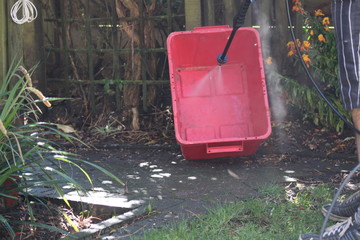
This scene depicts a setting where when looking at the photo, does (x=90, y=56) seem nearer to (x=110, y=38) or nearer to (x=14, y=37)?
(x=110, y=38)

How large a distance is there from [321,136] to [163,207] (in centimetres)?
172

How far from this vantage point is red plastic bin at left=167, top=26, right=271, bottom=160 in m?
4.04

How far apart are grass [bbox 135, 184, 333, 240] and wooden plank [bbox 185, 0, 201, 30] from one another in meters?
1.73

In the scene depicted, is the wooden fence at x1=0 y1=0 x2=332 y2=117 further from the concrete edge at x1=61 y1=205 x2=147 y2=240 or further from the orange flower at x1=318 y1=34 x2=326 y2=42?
the concrete edge at x1=61 y1=205 x2=147 y2=240

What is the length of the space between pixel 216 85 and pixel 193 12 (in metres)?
0.59

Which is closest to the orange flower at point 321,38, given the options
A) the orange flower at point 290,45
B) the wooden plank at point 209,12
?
the orange flower at point 290,45

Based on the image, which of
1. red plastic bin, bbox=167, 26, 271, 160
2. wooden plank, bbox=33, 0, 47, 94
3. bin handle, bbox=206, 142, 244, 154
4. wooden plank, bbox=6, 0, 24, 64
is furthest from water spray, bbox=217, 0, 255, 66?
wooden plank, bbox=33, 0, 47, 94

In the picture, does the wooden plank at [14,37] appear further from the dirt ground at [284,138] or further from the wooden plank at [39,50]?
the wooden plank at [39,50]

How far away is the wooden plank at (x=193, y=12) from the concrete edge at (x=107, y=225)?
1946 mm

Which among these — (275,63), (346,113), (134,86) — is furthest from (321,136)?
(134,86)

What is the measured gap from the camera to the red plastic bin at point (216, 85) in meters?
4.04

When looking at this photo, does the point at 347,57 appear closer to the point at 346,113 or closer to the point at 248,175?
the point at 248,175

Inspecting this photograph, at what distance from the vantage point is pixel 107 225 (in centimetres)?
255

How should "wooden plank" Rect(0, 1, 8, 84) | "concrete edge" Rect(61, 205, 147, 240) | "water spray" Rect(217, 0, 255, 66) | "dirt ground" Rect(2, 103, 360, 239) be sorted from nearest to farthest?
"concrete edge" Rect(61, 205, 147, 240)
"water spray" Rect(217, 0, 255, 66)
"wooden plank" Rect(0, 1, 8, 84)
"dirt ground" Rect(2, 103, 360, 239)
